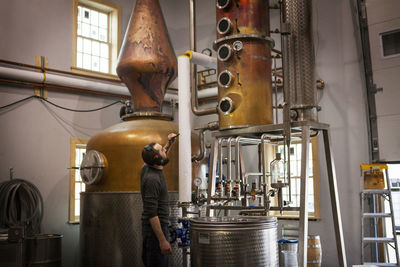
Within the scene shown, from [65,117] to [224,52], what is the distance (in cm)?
405

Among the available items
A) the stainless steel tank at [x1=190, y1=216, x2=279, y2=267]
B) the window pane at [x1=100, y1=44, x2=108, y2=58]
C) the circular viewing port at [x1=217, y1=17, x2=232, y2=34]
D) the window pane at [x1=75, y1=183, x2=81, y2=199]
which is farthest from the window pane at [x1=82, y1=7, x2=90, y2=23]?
the stainless steel tank at [x1=190, y1=216, x2=279, y2=267]

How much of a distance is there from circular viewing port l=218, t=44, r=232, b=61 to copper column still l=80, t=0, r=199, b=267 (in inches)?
61.4

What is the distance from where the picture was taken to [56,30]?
7.27 meters

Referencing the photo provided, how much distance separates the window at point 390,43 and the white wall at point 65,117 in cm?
45

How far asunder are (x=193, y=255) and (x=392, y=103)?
13.7 feet

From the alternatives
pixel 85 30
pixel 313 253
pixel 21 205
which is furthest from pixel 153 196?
pixel 85 30

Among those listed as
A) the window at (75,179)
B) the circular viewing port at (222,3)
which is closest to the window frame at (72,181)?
the window at (75,179)

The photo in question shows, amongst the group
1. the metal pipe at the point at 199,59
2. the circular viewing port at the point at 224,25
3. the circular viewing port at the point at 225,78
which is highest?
the circular viewing port at the point at 224,25

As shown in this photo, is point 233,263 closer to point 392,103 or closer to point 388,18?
point 392,103

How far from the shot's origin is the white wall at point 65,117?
20.8ft

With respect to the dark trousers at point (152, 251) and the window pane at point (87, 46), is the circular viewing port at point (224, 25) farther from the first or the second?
the window pane at point (87, 46)

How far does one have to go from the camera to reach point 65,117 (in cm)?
716

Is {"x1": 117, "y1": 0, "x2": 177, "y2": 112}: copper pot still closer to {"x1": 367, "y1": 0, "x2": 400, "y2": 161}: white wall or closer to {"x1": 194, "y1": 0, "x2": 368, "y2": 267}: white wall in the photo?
{"x1": 194, "y1": 0, "x2": 368, "y2": 267}: white wall

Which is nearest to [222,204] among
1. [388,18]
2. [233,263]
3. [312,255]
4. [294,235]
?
[233,263]
